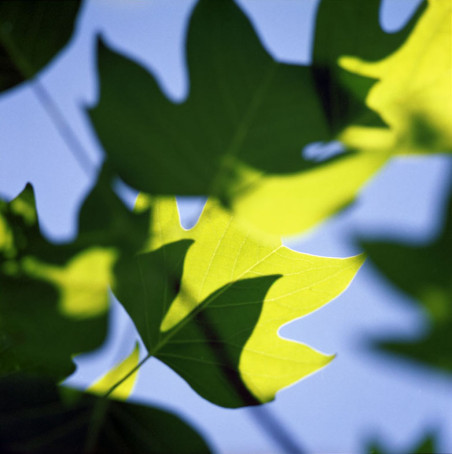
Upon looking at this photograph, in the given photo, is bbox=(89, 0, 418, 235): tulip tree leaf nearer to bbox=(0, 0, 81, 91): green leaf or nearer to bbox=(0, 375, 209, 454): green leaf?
bbox=(0, 0, 81, 91): green leaf

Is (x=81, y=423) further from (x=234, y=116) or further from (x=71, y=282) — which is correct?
(x=234, y=116)

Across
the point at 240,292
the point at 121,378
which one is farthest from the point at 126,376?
the point at 240,292

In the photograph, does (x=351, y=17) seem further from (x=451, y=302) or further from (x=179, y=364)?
(x=179, y=364)

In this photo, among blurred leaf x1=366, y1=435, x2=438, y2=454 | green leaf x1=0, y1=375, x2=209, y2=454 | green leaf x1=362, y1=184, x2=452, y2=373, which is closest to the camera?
green leaf x1=362, y1=184, x2=452, y2=373

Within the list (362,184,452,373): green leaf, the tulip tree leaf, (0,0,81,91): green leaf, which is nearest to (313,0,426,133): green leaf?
the tulip tree leaf

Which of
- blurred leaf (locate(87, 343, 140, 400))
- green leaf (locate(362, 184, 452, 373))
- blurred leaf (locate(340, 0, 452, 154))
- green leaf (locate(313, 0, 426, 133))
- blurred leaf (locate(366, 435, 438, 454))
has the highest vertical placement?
green leaf (locate(313, 0, 426, 133))

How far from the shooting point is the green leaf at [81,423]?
47 centimetres

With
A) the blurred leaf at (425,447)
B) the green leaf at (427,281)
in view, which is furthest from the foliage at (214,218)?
the blurred leaf at (425,447)

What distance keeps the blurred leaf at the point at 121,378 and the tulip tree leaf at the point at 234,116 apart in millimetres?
285

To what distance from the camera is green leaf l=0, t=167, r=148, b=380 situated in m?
0.38

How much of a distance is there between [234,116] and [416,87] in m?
0.16

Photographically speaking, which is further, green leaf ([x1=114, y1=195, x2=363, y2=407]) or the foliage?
green leaf ([x1=114, y1=195, x2=363, y2=407])

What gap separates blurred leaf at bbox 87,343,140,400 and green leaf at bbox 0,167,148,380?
0.14 metres

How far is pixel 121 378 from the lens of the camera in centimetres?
56
